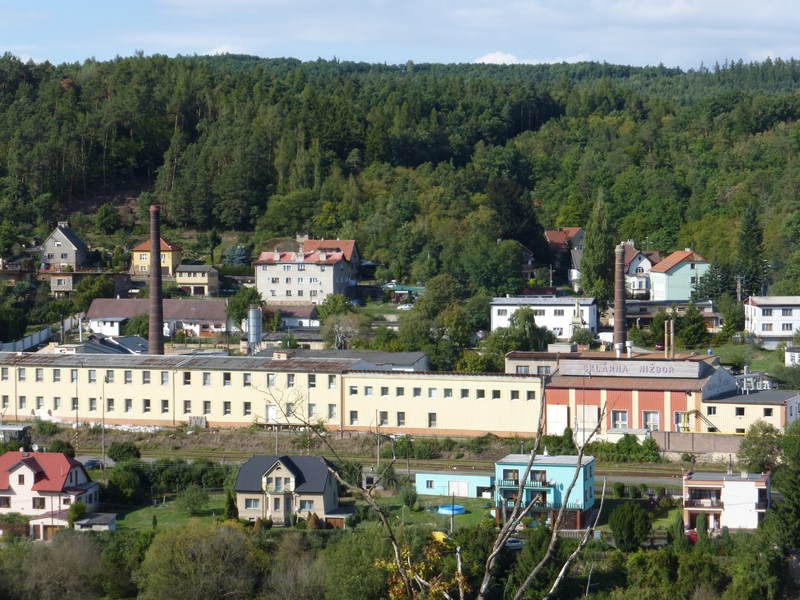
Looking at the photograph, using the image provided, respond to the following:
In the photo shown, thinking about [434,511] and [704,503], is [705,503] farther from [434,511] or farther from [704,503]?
[434,511]

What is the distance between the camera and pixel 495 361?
33531 mm

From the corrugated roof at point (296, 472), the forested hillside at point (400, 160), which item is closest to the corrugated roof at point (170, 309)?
the forested hillside at point (400, 160)

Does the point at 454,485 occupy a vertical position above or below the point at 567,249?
below

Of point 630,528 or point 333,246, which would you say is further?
point 333,246

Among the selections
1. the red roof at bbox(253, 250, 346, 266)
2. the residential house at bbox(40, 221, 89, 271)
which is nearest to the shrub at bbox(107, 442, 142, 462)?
the red roof at bbox(253, 250, 346, 266)

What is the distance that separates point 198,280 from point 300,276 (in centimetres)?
383

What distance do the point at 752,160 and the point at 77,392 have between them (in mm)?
33832

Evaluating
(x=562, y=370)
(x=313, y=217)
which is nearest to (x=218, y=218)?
(x=313, y=217)

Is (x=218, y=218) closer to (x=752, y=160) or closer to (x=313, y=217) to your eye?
(x=313, y=217)

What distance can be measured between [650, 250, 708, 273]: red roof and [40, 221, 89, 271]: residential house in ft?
64.8

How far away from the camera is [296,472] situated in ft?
76.6

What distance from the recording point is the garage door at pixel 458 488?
2400cm

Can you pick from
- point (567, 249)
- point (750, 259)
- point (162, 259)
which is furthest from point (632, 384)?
point (162, 259)

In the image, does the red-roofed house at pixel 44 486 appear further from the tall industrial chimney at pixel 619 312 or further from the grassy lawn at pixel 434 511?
the tall industrial chimney at pixel 619 312
